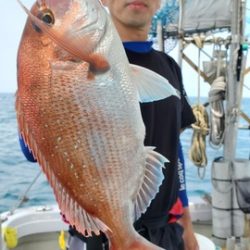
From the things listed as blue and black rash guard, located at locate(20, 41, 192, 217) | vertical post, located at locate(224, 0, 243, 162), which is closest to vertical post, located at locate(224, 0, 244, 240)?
vertical post, located at locate(224, 0, 243, 162)

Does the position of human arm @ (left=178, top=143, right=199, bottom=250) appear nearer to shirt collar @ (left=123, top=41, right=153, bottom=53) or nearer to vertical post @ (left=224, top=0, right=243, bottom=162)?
shirt collar @ (left=123, top=41, right=153, bottom=53)

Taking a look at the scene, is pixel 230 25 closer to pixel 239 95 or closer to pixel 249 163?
pixel 239 95

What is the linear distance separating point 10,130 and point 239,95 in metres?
8.32

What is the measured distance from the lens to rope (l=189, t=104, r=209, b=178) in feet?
12.3

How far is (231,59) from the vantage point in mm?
3424

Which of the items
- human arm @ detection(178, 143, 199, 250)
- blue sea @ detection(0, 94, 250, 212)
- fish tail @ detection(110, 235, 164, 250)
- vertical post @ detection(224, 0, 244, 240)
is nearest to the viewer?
fish tail @ detection(110, 235, 164, 250)

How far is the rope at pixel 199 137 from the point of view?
148 inches

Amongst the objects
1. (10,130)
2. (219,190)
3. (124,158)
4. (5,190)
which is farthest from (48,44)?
(10,130)

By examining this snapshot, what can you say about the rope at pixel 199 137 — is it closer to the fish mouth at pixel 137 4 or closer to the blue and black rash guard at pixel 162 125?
the blue and black rash guard at pixel 162 125

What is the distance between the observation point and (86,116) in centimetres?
96

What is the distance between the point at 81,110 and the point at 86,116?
0.05ft

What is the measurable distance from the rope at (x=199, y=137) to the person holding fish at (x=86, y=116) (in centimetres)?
275

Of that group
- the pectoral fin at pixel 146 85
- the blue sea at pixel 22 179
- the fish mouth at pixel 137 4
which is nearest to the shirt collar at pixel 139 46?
the fish mouth at pixel 137 4

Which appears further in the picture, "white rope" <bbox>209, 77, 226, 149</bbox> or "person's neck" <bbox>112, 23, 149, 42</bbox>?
"white rope" <bbox>209, 77, 226, 149</bbox>
